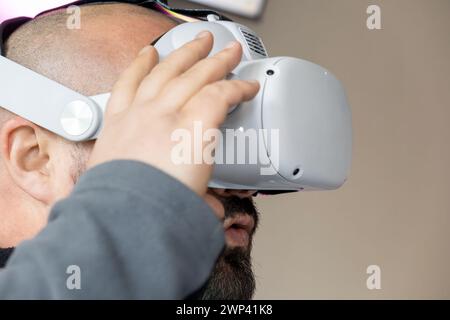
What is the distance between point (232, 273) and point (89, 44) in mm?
229

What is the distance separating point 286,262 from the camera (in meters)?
1.04

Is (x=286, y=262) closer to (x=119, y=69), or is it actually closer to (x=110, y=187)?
(x=119, y=69)

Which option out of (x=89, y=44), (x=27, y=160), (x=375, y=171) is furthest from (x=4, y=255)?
(x=375, y=171)

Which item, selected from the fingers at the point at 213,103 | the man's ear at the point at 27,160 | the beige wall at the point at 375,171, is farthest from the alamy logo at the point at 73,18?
the beige wall at the point at 375,171

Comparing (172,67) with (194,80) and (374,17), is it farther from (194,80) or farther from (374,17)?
(374,17)

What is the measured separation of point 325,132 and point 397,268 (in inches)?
27.8

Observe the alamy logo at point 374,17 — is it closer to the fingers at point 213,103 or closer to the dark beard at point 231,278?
the dark beard at point 231,278

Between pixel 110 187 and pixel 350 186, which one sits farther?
pixel 350 186

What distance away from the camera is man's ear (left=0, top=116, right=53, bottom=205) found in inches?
20.4

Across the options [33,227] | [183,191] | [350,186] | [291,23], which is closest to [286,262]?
[350,186]

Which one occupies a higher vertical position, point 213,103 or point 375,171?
point 213,103

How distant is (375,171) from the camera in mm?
1098

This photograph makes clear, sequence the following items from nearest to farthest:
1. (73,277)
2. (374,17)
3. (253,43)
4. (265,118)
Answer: (73,277) → (265,118) → (253,43) → (374,17)

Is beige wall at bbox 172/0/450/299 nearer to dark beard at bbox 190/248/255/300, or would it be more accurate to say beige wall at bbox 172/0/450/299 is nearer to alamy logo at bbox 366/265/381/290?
alamy logo at bbox 366/265/381/290
